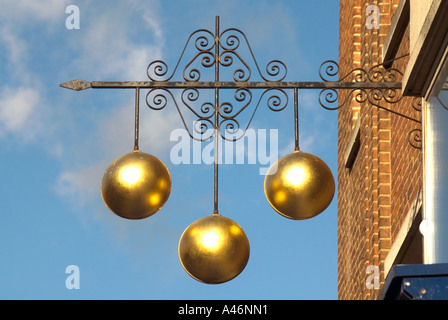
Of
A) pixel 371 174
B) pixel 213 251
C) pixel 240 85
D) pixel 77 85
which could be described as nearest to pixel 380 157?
pixel 371 174

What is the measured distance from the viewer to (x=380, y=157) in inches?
427

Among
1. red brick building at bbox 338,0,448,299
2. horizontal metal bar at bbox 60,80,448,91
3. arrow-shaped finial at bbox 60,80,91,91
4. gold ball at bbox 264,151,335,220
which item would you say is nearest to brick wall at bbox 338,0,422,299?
red brick building at bbox 338,0,448,299

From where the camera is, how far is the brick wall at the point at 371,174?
32.2 ft

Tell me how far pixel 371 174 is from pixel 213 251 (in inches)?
162

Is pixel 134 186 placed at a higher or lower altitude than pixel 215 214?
higher

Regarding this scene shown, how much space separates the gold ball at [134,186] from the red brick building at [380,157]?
1539mm

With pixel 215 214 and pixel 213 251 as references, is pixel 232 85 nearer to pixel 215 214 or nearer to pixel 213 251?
pixel 215 214

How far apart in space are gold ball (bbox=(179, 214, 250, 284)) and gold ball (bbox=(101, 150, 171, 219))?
33 cm

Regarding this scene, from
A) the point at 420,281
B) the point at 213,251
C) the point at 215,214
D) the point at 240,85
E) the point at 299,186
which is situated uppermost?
the point at 240,85

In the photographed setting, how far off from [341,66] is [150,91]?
691cm

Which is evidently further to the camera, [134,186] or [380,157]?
[380,157]

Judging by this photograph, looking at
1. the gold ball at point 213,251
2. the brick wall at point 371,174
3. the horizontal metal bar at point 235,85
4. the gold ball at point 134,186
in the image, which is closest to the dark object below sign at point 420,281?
the gold ball at point 213,251
